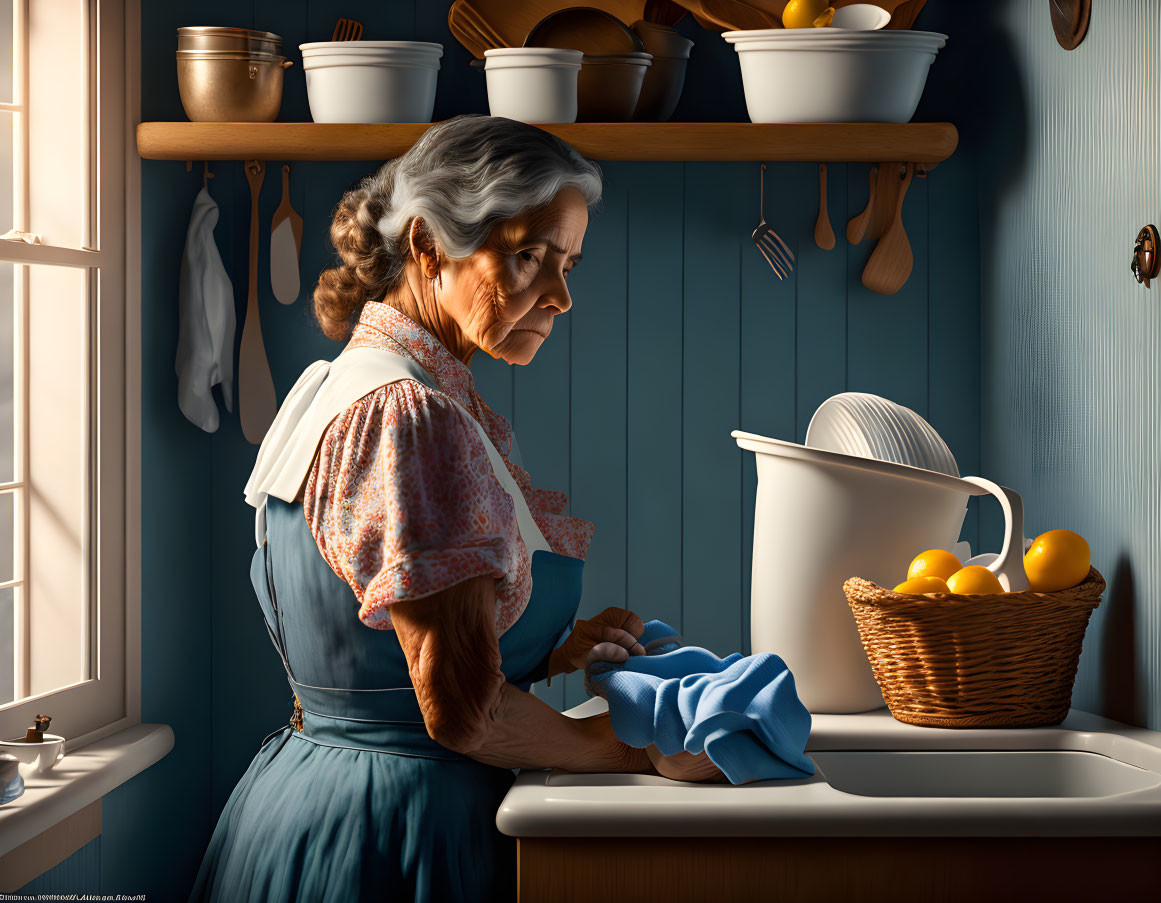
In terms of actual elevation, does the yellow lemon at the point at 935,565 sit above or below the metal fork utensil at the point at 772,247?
below

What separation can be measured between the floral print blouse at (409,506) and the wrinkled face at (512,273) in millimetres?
191

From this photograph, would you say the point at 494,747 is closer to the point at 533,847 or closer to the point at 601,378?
the point at 533,847

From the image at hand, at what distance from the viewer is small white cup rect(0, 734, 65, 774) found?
1.34 m

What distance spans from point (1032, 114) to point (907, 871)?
1138 mm

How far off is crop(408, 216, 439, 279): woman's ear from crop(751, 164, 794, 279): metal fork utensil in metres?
0.79

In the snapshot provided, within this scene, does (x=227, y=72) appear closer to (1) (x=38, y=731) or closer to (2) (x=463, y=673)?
(1) (x=38, y=731)

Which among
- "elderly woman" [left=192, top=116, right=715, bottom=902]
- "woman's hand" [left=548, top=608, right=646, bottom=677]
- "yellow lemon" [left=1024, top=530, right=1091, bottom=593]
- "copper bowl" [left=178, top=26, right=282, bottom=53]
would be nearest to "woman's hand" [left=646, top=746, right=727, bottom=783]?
"elderly woman" [left=192, top=116, right=715, bottom=902]

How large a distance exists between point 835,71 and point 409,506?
3.46 feet

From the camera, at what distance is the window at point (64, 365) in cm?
150

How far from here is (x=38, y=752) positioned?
1.35 metres

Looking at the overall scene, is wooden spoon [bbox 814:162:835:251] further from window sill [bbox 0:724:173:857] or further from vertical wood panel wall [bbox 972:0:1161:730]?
window sill [bbox 0:724:173:857]

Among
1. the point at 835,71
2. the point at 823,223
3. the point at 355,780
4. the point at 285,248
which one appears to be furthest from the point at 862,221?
the point at 355,780

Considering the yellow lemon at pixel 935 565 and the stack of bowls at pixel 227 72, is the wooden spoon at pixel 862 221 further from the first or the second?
the stack of bowls at pixel 227 72

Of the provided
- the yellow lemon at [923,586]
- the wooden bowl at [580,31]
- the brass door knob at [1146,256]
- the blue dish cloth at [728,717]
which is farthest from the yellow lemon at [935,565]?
the wooden bowl at [580,31]
